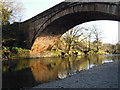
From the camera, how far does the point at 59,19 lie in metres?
18.2

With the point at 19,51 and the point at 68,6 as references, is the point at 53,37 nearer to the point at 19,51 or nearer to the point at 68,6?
the point at 19,51

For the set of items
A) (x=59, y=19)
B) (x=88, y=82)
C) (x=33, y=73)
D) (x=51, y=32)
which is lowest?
(x=33, y=73)

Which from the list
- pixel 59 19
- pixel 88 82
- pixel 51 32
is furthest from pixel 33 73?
pixel 51 32

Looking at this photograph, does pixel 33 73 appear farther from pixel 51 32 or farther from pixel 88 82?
pixel 51 32

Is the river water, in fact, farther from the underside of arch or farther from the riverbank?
the underside of arch

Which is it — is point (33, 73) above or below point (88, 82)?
below

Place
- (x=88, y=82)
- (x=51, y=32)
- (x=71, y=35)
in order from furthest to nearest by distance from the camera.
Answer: (x=71, y=35) → (x=51, y=32) → (x=88, y=82)

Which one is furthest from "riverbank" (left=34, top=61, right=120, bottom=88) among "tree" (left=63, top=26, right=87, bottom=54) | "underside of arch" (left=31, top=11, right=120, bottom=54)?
"tree" (left=63, top=26, right=87, bottom=54)

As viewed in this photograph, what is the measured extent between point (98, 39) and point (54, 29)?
2205 cm

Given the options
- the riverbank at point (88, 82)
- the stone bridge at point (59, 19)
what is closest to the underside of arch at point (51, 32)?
the stone bridge at point (59, 19)

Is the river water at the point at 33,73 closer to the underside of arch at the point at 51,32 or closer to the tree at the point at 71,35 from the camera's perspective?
the underside of arch at the point at 51,32

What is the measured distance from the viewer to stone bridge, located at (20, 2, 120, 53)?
1265 cm

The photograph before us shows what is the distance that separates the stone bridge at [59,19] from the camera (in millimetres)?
12645

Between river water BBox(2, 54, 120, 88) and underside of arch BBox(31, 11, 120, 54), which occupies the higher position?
underside of arch BBox(31, 11, 120, 54)
